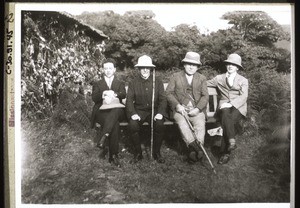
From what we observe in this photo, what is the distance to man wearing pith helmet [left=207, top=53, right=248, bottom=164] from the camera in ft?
11.9

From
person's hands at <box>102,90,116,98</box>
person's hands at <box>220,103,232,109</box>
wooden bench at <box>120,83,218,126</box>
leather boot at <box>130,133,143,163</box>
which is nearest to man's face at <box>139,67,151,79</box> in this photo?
wooden bench at <box>120,83,218,126</box>

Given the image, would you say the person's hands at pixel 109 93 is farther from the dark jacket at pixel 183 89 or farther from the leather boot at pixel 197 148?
the leather boot at pixel 197 148

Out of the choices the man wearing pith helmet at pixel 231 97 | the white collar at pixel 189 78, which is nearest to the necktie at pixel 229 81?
the man wearing pith helmet at pixel 231 97

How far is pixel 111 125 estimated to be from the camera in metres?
3.58

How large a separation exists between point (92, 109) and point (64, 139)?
0.43m

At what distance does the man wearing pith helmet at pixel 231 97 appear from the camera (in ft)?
11.9

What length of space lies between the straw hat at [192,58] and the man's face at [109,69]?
756 millimetres

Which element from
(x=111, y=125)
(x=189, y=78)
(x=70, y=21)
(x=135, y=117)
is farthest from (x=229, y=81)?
(x=70, y=21)

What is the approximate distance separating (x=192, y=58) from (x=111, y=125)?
3.65ft

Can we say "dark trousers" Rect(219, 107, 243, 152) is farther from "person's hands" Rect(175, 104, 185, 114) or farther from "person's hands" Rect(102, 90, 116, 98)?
"person's hands" Rect(102, 90, 116, 98)

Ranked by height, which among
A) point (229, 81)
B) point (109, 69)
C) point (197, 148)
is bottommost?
point (197, 148)

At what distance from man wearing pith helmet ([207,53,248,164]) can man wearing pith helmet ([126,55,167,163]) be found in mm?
573

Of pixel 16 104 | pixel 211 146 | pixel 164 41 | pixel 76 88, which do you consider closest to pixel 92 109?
pixel 76 88

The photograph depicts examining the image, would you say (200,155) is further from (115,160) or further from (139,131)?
(115,160)
